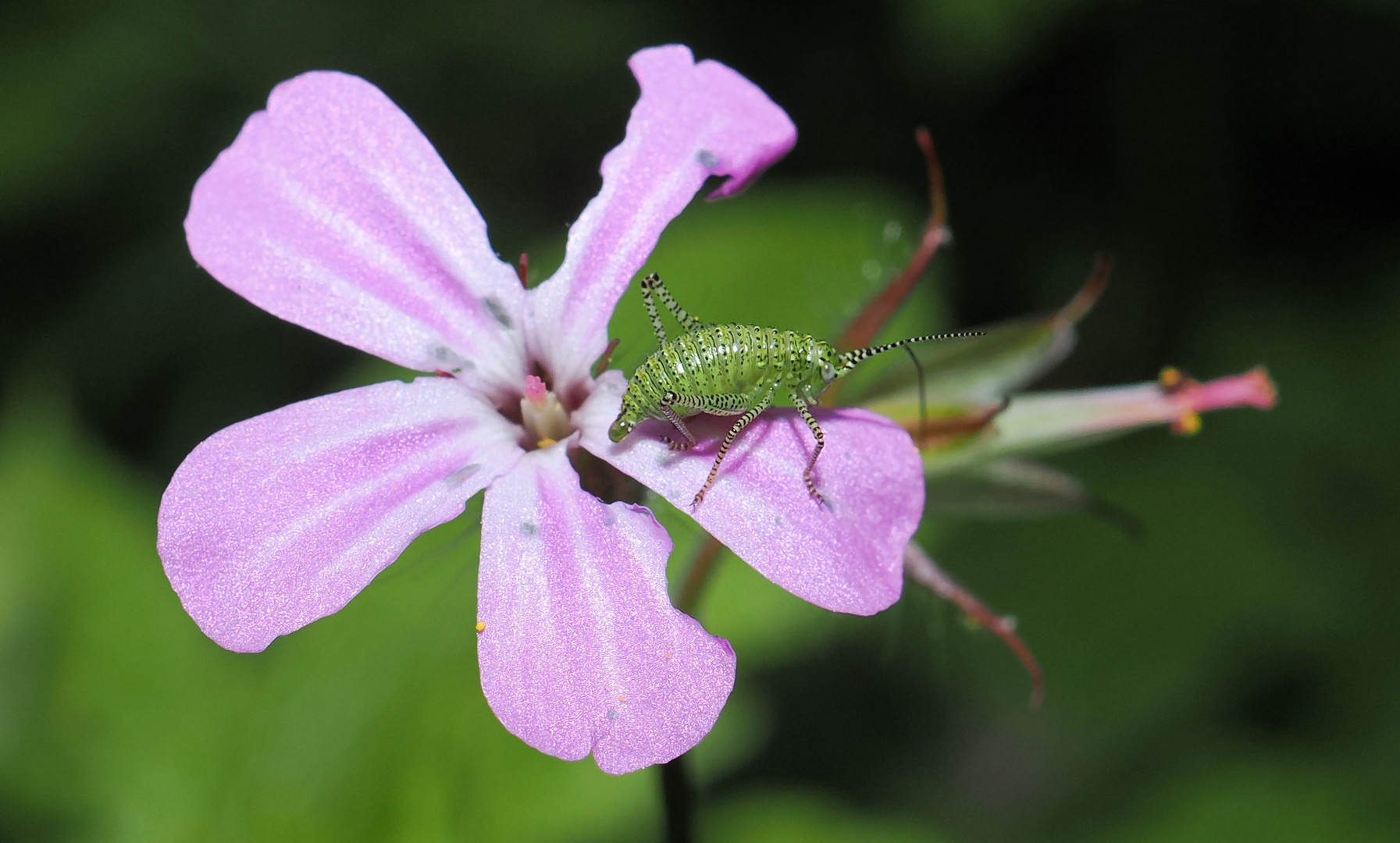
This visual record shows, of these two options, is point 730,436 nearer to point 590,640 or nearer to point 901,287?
point 590,640

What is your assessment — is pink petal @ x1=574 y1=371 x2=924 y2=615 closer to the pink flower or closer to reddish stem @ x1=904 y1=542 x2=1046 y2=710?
the pink flower

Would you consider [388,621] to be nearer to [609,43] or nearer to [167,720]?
[167,720]

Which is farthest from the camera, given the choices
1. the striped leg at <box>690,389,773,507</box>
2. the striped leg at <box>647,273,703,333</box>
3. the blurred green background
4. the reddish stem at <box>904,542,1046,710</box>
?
the blurred green background

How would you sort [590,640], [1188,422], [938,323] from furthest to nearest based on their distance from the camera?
[938,323] < [1188,422] < [590,640]

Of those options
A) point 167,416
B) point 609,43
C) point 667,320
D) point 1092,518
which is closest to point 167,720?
point 167,416

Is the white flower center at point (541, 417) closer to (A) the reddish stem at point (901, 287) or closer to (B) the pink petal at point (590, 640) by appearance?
(B) the pink petal at point (590, 640)

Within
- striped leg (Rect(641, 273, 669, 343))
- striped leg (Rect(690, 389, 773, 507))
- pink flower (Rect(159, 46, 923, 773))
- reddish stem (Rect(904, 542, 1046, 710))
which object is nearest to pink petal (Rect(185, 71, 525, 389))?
pink flower (Rect(159, 46, 923, 773))

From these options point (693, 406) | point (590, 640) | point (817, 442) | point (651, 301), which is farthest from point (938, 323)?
point (590, 640)
